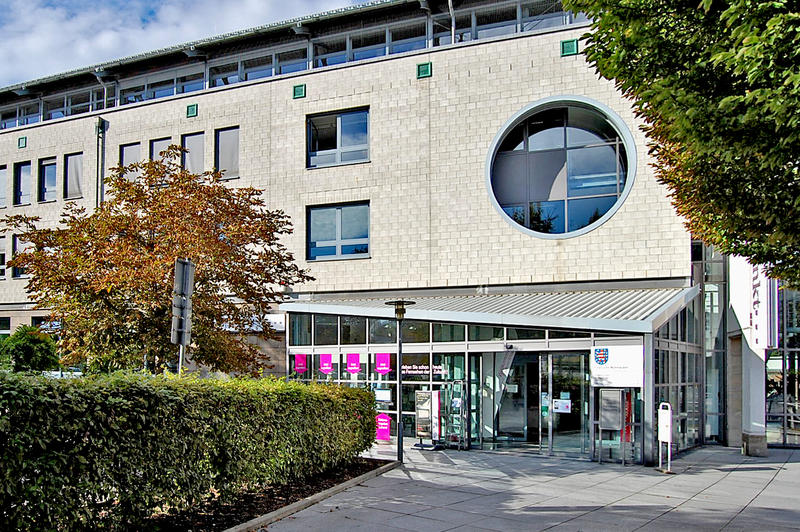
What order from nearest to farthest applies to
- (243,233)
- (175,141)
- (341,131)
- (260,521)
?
1. (260,521)
2. (243,233)
3. (341,131)
4. (175,141)

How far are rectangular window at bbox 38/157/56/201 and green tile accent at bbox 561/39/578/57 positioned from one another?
760 inches

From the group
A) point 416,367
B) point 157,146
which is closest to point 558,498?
point 416,367

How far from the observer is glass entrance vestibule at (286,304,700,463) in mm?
15648

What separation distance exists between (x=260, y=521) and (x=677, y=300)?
36.4 feet

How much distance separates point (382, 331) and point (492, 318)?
4469mm

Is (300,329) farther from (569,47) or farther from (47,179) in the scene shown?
(47,179)

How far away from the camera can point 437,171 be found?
68.2 ft

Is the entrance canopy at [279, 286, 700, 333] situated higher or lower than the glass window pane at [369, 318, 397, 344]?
higher

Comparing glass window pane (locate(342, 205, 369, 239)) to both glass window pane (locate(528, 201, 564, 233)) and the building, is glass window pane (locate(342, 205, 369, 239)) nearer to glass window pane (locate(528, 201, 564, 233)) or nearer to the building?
the building

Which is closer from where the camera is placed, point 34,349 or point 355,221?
point 355,221

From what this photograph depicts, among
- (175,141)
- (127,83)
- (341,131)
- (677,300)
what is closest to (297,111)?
(341,131)

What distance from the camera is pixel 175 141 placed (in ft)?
81.5

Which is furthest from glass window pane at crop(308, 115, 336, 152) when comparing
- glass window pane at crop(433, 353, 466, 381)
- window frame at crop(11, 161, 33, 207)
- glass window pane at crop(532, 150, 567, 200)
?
window frame at crop(11, 161, 33, 207)

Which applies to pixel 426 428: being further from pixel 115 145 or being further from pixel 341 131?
pixel 115 145
